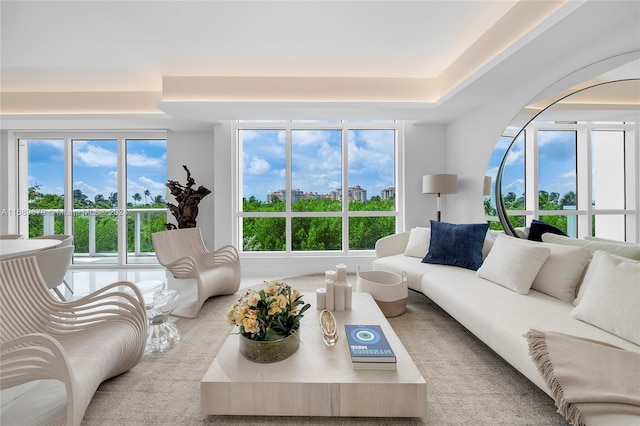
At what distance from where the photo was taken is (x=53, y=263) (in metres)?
2.76

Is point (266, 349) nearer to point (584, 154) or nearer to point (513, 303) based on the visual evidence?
point (513, 303)

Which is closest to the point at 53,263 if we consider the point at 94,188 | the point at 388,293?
the point at 94,188

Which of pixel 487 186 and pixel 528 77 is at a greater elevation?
pixel 528 77

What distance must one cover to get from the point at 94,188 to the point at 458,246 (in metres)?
6.24

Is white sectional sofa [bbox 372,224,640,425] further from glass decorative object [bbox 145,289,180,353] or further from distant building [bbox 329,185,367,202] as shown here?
glass decorative object [bbox 145,289,180,353]

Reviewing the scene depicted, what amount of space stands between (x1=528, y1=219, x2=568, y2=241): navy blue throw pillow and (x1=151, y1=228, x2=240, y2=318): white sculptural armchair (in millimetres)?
3359

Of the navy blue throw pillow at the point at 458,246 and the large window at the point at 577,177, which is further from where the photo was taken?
the navy blue throw pillow at the point at 458,246

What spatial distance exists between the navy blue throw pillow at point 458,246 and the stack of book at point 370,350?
1.79 meters

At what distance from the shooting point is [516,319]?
6.12 ft

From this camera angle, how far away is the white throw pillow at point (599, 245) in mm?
1989

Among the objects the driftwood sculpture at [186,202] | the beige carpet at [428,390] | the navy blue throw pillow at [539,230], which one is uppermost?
the driftwood sculpture at [186,202]

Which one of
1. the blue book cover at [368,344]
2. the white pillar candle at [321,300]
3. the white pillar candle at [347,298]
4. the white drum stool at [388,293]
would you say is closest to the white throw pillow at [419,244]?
the white drum stool at [388,293]

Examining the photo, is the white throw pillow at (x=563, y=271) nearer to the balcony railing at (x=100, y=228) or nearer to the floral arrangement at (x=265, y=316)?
the floral arrangement at (x=265, y=316)

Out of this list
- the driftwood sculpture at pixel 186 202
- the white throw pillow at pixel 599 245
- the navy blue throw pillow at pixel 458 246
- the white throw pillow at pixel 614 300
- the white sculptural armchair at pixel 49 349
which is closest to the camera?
the white sculptural armchair at pixel 49 349
